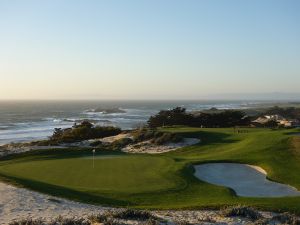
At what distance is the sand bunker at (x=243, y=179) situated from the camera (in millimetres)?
18672

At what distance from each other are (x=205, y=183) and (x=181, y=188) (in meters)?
1.83

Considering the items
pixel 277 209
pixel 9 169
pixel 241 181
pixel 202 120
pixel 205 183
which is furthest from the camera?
pixel 202 120

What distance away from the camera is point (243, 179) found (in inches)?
848

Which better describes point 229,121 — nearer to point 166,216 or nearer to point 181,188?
point 181,188

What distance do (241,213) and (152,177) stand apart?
6.02 m

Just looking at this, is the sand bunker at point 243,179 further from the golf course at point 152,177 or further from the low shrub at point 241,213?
the low shrub at point 241,213

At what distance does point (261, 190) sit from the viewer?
1916 centimetres

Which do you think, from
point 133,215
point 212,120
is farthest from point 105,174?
point 212,120

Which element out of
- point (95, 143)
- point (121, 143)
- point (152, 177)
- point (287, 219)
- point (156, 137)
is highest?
point (152, 177)

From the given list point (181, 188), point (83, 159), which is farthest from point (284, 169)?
point (83, 159)

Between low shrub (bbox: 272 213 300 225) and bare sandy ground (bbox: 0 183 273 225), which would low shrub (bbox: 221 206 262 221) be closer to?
bare sandy ground (bbox: 0 183 273 225)

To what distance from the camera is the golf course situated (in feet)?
53.3

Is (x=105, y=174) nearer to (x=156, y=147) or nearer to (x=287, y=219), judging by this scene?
(x=287, y=219)

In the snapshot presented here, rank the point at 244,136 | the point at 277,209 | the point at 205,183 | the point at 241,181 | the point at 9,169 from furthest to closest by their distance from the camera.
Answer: the point at 244,136, the point at 9,169, the point at 241,181, the point at 205,183, the point at 277,209
